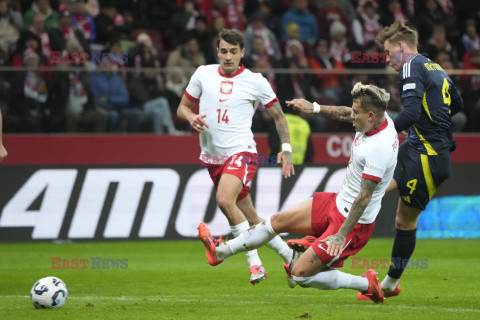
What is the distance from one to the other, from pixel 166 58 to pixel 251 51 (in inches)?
62.1

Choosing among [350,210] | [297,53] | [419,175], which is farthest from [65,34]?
[350,210]

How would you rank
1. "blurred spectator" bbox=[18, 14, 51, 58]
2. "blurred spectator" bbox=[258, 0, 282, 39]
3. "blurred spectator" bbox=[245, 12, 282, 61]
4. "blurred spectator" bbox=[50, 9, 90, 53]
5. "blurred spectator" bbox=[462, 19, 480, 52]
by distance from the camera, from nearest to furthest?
"blurred spectator" bbox=[18, 14, 51, 58] → "blurred spectator" bbox=[50, 9, 90, 53] → "blurred spectator" bbox=[245, 12, 282, 61] → "blurred spectator" bbox=[258, 0, 282, 39] → "blurred spectator" bbox=[462, 19, 480, 52]

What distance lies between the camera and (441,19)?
62.6 feet

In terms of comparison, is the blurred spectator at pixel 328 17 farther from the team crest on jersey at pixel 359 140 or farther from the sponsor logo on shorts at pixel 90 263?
the team crest on jersey at pixel 359 140

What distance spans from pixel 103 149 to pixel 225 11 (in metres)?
4.63

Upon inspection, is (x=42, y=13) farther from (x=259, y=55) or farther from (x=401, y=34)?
(x=401, y=34)

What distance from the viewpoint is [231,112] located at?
9164 millimetres

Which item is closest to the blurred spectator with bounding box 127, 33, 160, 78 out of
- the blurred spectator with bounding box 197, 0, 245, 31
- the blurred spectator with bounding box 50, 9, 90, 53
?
the blurred spectator with bounding box 50, 9, 90, 53

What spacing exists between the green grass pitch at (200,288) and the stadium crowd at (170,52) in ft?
8.13

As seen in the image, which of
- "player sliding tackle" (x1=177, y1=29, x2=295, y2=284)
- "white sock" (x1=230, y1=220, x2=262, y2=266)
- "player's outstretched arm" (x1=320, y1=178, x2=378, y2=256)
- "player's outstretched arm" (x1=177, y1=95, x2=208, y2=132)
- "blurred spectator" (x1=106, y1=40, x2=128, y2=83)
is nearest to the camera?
"player's outstretched arm" (x1=320, y1=178, x2=378, y2=256)

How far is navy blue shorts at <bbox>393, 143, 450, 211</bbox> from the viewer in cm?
800

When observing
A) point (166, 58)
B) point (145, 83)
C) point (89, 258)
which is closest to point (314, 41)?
point (166, 58)

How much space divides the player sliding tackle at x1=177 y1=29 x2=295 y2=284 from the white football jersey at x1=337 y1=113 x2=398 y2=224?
5.63ft

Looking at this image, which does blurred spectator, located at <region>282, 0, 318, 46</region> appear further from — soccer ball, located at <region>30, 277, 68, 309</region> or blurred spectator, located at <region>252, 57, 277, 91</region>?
soccer ball, located at <region>30, 277, 68, 309</region>
